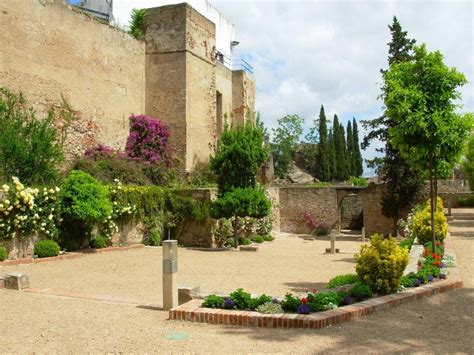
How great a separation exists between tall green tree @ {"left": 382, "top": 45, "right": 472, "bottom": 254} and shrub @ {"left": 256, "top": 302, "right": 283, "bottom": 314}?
443 cm

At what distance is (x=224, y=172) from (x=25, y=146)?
6.99 metres

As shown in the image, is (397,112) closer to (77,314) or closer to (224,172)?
(77,314)

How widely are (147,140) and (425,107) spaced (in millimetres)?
16288

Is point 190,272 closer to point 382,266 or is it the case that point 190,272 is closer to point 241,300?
point 241,300

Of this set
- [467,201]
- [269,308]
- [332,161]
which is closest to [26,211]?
[269,308]

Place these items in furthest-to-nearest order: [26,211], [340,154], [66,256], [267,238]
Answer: [340,154], [267,238], [66,256], [26,211]

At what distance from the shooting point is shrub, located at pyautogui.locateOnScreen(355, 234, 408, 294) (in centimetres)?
732

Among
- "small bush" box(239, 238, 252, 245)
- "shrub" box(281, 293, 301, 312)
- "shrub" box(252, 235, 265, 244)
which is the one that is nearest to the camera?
"shrub" box(281, 293, 301, 312)

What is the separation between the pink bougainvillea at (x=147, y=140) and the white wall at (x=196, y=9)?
590 centimetres

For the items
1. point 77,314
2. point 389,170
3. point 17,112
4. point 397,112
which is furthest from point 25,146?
point 389,170

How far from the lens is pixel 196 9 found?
30.4 metres

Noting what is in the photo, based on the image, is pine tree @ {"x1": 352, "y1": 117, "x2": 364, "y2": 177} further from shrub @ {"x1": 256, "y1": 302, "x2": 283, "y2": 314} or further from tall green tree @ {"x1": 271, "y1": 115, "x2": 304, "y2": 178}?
shrub @ {"x1": 256, "y1": 302, "x2": 283, "y2": 314}

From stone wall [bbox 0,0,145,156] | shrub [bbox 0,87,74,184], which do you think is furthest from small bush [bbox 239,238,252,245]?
shrub [bbox 0,87,74,184]

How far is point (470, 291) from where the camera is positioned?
26.2ft
